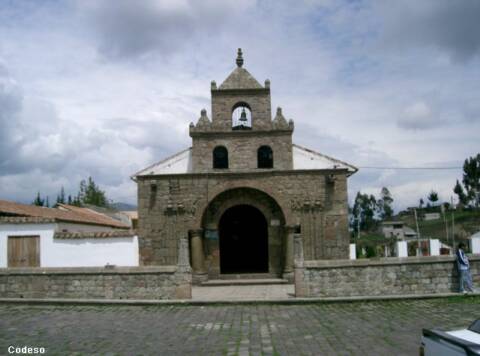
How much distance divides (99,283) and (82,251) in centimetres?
518

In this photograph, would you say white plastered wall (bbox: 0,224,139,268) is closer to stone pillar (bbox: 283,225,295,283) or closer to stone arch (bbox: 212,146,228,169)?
stone arch (bbox: 212,146,228,169)

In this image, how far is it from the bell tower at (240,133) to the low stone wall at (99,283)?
19.4 feet

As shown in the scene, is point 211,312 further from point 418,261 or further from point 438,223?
point 438,223

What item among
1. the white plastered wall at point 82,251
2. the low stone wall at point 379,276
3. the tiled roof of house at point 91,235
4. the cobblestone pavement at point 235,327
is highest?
the tiled roof of house at point 91,235

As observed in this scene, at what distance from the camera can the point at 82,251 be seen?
1928 centimetres

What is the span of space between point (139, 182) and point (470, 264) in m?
12.1

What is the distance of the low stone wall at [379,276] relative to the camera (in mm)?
14281

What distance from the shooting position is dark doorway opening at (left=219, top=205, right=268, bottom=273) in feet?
73.2

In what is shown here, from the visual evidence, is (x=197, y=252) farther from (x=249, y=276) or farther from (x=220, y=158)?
(x=220, y=158)

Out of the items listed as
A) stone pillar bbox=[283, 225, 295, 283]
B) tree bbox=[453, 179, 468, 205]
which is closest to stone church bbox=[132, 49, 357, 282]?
stone pillar bbox=[283, 225, 295, 283]

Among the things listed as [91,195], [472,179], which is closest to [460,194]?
[472,179]

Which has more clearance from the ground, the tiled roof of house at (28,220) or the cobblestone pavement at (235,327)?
the tiled roof of house at (28,220)

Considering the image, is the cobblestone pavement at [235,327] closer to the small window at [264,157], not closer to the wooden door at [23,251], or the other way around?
the wooden door at [23,251]

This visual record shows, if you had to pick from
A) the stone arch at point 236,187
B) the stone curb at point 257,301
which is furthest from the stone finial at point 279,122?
the stone curb at point 257,301
